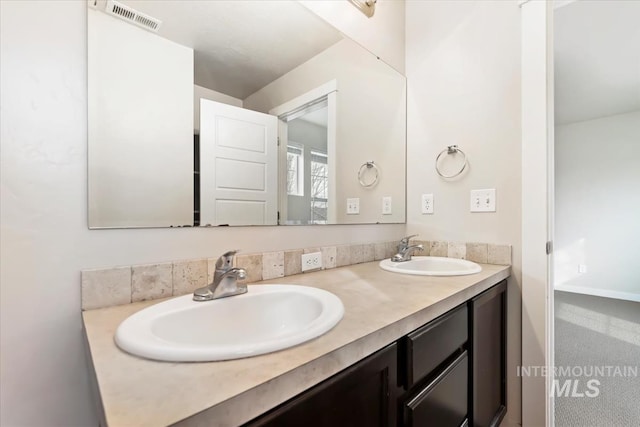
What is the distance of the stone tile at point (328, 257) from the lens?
1326 mm

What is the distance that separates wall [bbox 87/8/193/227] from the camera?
78 centimetres

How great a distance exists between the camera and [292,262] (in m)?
1.19

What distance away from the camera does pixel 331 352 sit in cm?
52

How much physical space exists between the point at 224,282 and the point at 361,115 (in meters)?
1.25

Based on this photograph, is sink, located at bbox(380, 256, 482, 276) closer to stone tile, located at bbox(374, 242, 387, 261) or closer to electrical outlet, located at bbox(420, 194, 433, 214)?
stone tile, located at bbox(374, 242, 387, 261)

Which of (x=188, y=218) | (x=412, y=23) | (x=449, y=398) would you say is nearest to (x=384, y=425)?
(x=449, y=398)

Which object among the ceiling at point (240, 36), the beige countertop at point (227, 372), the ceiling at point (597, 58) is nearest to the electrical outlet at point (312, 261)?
the beige countertop at point (227, 372)

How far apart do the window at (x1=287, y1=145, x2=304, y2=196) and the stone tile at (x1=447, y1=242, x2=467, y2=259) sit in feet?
3.06

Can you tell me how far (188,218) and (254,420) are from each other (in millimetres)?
674

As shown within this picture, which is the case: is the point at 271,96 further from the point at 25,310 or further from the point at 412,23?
the point at 412,23

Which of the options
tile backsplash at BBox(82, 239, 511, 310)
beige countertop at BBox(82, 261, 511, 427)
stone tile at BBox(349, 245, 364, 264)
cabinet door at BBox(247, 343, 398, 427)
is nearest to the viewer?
beige countertop at BBox(82, 261, 511, 427)

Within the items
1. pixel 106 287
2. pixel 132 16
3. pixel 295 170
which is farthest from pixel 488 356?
pixel 132 16

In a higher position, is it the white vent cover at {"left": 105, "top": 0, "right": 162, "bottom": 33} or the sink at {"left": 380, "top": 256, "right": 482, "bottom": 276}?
the white vent cover at {"left": 105, "top": 0, "right": 162, "bottom": 33}

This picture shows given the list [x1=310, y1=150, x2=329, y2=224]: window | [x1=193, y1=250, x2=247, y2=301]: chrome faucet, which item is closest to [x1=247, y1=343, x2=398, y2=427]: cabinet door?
[x1=193, y1=250, x2=247, y2=301]: chrome faucet
